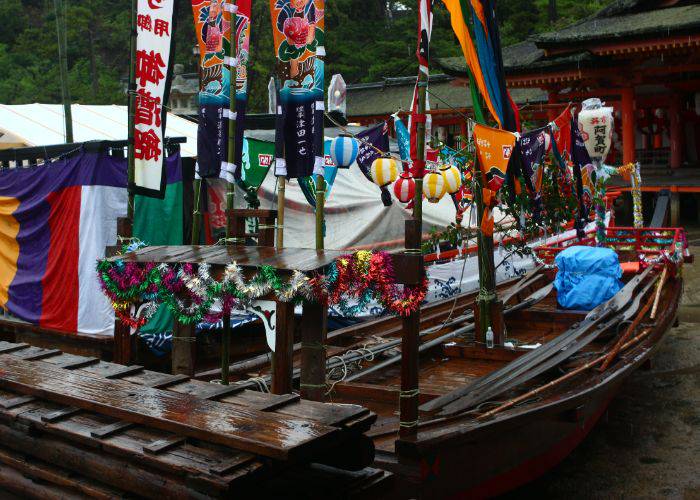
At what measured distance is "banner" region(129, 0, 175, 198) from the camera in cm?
724

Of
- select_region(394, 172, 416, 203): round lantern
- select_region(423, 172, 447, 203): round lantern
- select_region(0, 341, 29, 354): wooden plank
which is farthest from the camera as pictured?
select_region(394, 172, 416, 203): round lantern

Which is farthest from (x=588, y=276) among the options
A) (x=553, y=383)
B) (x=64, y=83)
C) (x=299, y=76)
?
(x=64, y=83)

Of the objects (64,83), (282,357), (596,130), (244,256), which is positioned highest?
(64,83)

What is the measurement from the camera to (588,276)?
10.1 meters

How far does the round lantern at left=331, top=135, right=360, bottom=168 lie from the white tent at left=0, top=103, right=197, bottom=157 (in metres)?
4.13

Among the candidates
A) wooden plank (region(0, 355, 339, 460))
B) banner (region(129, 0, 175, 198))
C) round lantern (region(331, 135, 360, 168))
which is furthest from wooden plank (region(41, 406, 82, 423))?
round lantern (region(331, 135, 360, 168))

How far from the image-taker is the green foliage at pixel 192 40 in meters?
31.7

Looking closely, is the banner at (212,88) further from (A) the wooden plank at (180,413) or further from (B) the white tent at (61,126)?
(B) the white tent at (61,126)

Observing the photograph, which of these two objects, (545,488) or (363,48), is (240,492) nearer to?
(545,488)

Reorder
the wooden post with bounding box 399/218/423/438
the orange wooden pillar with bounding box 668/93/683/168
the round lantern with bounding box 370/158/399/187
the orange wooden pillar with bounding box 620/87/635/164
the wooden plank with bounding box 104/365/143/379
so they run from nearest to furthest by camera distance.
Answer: the wooden post with bounding box 399/218/423/438 < the wooden plank with bounding box 104/365/143/379 < the round lantern with bounding box 370/158/399/187 < the orange wooden pillar with bounding box 620/87/635/164 < the orange wooden pillar with bounding box 668/93/683/168

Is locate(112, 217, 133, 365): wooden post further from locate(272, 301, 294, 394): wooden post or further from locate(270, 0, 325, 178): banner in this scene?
locate(272, 301, 294, 394): wooden post

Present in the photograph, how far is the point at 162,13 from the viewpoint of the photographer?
24.0 ft

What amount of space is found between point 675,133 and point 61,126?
660 inches

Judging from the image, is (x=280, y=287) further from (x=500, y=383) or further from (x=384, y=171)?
(x=384, y=171)
